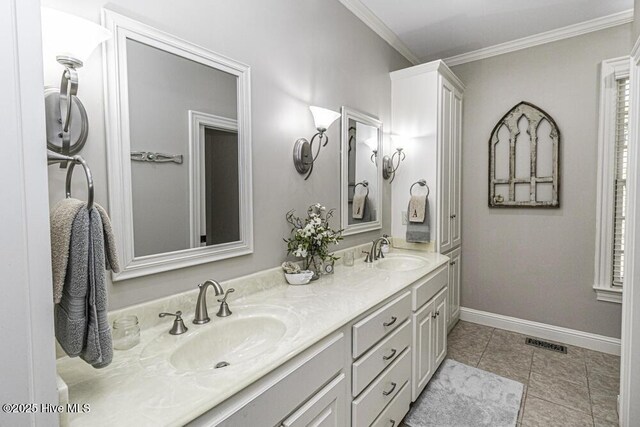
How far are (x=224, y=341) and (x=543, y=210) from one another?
9.59 feet

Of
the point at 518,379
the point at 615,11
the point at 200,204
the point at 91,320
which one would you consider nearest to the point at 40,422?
the point at 91,320

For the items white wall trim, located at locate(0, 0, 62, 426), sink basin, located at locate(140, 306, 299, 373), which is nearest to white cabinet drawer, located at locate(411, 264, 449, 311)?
sink basin, located at locate(140, 306, 299, 373)

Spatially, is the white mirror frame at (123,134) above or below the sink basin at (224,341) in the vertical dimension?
above

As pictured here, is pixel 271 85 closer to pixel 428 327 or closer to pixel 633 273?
pixel 428 327

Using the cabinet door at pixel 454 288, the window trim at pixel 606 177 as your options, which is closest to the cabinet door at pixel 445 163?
the cabinet door at pixel 454 288

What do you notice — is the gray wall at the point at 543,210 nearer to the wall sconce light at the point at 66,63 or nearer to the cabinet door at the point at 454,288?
the cabinet door at the point at 454,288

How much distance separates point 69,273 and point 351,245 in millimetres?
1792

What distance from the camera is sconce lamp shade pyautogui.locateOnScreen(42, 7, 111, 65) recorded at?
0.87m

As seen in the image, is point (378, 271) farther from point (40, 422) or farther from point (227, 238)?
point (40, 422)

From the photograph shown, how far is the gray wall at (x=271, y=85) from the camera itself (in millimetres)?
1051

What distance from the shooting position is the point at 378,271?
1993 mm

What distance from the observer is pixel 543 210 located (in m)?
2.81

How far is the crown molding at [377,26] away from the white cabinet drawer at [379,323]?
200 cm

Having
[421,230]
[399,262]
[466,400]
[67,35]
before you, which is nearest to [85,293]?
[67,35]
